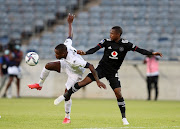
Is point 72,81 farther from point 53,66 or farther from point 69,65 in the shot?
point 53,66

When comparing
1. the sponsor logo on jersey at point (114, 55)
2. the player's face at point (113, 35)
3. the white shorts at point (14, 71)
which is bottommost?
the white shorts at point (14, 71)

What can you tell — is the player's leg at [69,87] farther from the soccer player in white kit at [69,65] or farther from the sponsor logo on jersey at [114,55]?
the sponsor logo on jersey at [114,55]

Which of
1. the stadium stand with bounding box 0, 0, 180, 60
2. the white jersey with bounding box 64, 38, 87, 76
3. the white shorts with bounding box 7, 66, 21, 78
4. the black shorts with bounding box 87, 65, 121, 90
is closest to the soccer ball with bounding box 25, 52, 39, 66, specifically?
the white jersey with bounding box 64, 38, 87, 76

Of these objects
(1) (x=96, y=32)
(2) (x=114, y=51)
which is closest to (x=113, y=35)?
(2) (x=114, y=51)

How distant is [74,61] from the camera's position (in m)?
7.76

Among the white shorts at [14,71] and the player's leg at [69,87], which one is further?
the white shorts at [14,71]

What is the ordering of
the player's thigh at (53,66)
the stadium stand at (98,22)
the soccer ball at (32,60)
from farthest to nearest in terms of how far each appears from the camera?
1. the stadium stand at (98,22)
2. the soccer ball at (32,60)
3. the player's thigh at (53,66)

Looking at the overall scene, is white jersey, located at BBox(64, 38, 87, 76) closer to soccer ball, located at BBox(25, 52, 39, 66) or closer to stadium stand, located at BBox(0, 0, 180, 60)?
soccer ball, located at BBox(25, 52, 39, 66)

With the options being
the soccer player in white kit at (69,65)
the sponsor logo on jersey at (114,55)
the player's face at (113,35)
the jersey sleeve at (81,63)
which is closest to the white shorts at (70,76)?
the soccer player in white kit at (69,65)

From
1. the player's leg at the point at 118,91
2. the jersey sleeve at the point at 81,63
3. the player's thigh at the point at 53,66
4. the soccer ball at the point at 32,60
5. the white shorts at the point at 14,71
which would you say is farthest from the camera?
the white shorts at the point at 14,71

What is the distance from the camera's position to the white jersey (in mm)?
7723

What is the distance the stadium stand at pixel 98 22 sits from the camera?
19.5 metres

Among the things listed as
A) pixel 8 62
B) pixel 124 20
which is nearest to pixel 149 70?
pixel 124 20

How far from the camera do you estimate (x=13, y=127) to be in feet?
23.1
